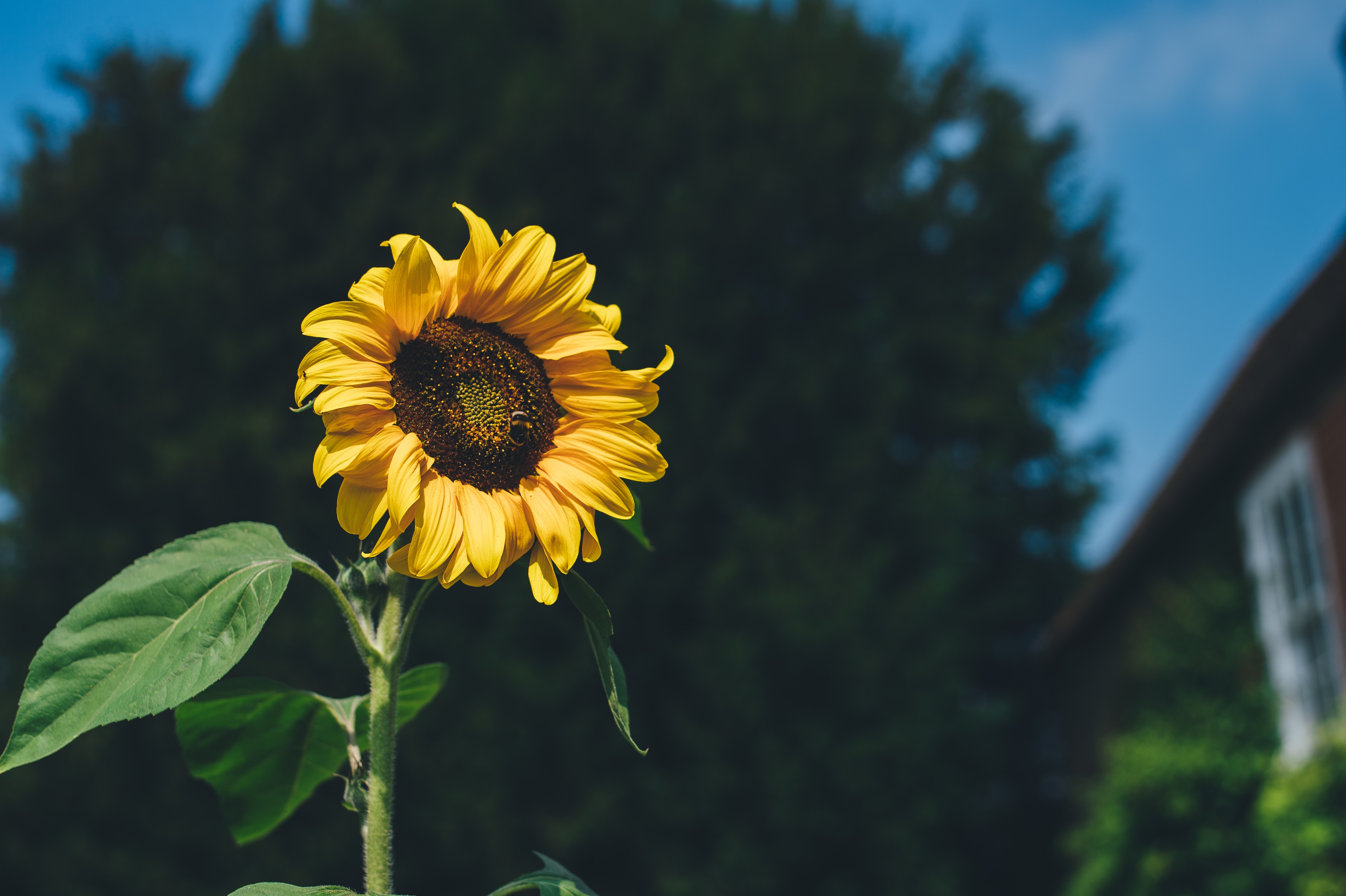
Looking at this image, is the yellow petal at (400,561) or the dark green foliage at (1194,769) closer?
the yellow petal at (400,561)

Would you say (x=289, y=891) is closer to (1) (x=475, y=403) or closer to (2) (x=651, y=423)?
(1) (x=475, y=403)

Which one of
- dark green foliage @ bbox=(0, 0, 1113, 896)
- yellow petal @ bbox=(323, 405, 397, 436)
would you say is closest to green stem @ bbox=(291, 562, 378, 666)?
yellow petal @ bbox=(323, 405, 397, 436)

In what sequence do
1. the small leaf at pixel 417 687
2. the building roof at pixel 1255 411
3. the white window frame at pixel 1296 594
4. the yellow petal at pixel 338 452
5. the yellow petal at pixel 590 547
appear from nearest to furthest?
the yellow petal at pixel 338 452 < the yellow petal at pixel 590 547 < the small leaf at pixel 417 687 < the building roof at pixel 1255 411 < the white window frame at pixel 1296 594

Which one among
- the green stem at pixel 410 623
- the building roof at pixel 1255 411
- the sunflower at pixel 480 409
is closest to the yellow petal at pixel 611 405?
the sunflower at pixel 480 409

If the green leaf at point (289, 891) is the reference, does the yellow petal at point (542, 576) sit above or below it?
above

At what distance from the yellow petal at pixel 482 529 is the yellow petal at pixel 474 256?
0.63 ft

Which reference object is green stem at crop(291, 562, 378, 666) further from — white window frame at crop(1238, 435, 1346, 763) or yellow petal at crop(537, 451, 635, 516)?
white window frame at crop(1238, 435, 1346, 763)

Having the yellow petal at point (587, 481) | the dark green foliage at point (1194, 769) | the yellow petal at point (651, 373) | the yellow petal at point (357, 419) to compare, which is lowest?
the yellow petal at point (357, 419)

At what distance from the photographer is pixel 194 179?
32.7ft

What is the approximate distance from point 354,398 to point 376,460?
54mm

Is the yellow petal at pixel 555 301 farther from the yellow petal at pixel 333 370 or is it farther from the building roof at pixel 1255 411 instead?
the building roof at pixel 1255 411

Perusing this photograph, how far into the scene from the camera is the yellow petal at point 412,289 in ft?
2.92

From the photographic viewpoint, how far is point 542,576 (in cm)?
90

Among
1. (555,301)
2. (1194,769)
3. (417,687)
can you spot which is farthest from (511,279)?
(1194,769)
